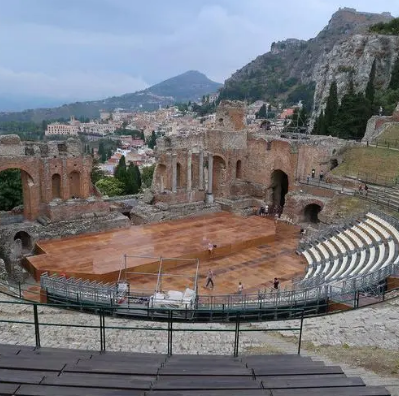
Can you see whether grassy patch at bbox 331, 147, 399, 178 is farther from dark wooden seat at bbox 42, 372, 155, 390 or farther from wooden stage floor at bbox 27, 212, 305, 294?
dark wooden seat at bbox 42, 372, 155, 390

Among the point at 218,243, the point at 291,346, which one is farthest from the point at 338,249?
the point at 291,346

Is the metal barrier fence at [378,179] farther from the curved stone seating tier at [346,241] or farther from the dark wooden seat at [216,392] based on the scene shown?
the dark wooden seat at [216,392]

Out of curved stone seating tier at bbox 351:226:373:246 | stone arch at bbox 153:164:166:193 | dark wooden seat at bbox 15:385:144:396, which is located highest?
dark wooden seat at bbox 15:385:144:396

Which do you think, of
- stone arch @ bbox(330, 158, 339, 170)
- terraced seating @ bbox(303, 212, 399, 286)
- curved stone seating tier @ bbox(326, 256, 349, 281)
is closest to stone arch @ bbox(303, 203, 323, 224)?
stone arch @ bbox(330, 158, 339, 170)

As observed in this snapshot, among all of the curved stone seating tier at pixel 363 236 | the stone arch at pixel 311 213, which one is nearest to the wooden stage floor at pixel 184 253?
the stone arch at pixel 311 213

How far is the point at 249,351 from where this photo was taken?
11844 millimetres

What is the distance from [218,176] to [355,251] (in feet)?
52.3

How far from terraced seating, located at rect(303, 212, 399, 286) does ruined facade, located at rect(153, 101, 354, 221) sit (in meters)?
6.69

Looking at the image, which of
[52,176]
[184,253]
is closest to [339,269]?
[184,253]

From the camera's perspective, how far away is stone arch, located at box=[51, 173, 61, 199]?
28.8 meters

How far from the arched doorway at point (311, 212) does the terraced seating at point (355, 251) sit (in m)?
6.28

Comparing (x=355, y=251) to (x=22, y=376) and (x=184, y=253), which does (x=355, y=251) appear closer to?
(x=184, y=253)

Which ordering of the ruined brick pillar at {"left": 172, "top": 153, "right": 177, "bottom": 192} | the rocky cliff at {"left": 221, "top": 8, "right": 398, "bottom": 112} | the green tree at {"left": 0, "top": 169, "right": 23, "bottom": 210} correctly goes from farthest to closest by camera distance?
the rocky cliff at {"left": 221, "top": 8, "right": 398, "bottom": 112} → the green tree at {"left": 0, "top": 169, "right": 23, "bottom": 210} → the ruined brick pillar at {"left": 172, "top": 153, "right": 177, "bottom": 192}

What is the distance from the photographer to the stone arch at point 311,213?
32.2m
